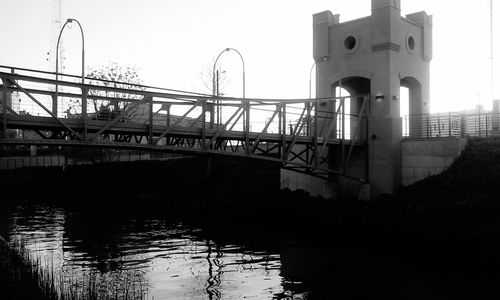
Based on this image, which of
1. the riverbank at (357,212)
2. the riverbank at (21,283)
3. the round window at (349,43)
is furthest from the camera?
the round window at (349,43)

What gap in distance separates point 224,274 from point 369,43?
1629 centimetres

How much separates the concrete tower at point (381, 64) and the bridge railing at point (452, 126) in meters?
0.24

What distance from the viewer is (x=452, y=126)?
93.5 ft

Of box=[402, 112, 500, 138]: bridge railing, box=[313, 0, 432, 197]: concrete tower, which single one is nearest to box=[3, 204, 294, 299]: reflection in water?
box=[313, 0, 432, 197]: concrete tower

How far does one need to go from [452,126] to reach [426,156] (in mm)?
4955

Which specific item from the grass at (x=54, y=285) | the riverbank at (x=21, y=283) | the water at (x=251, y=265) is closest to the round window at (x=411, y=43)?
the water at (x=251, y=265)

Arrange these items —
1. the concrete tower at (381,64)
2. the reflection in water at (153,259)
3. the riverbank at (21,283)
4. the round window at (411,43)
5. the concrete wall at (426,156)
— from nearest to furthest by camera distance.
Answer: the riverbank at (21,283) < the reflection in water at (153,259) < the concrete wall at (426,156) < the concrete tower at (381,64) < the round window at (411,43)

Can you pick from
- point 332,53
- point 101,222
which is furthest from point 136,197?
point 332,53

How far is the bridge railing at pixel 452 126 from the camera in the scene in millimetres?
26562

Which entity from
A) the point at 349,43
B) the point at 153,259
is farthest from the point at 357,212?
the point at 153,259

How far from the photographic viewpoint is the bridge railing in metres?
26.6

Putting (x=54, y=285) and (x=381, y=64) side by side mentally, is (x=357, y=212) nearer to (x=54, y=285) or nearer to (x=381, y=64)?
(x=381, y=64)

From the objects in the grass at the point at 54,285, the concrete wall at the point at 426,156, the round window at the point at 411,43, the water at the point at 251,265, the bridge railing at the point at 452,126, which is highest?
the round window at the point at 411,43

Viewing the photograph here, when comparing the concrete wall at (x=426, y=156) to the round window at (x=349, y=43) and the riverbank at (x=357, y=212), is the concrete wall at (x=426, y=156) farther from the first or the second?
the round window at (x=349, y=43)
